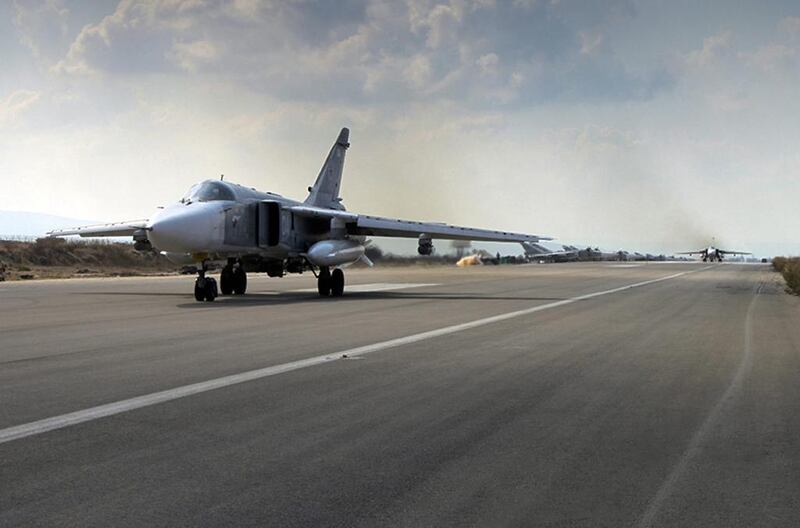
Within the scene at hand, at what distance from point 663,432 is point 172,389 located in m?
4.23

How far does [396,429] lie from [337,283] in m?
19.2

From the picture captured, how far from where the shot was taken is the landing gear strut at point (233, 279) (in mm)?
24094

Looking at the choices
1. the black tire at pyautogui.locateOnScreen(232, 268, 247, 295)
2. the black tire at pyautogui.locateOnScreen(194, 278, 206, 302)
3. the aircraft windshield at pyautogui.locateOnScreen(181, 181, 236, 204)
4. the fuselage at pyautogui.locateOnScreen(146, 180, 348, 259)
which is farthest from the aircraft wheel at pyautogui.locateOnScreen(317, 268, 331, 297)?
the black tire at pyautogui.locateOnScreen(194, 278, 206, 302)

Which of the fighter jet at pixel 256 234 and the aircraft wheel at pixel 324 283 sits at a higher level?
the fighter jet at pixel 256 234

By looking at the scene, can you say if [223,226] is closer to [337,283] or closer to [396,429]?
[337,283]

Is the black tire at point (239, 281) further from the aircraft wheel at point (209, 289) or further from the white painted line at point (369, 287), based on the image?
the aircraft wheel at point (209, 289)

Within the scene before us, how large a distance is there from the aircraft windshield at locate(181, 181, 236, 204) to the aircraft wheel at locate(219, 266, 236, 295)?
10.3ft

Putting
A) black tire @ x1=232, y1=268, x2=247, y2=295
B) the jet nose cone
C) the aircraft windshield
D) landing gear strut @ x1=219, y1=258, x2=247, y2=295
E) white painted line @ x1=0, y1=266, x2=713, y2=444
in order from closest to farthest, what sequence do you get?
white painted line @ x1=0, y1=266, x2=713, y2=444
the jet nose cone
the aircraft windshield
landing gear strut @ x1=219, y1=258, x2=247, y2=295
black tire @ x1=232, y1=268, x2=247, y2=295

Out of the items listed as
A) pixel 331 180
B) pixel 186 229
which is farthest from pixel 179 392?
pixel 331 180

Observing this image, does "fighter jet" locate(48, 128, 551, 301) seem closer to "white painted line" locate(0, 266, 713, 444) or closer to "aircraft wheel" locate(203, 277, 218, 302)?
"aircraft wheel" locate(203, 277, 218, 302)

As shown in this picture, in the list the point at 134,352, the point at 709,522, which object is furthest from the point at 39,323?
the point at 709,522

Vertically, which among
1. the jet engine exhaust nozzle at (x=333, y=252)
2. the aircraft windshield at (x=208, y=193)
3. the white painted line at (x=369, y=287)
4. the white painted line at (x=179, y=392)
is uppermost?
the aircraft windshield at (x=208, y=193)

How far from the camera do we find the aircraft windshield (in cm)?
2095

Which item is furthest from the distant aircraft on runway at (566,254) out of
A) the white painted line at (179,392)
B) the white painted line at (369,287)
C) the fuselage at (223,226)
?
the white painted line at (179,392)
